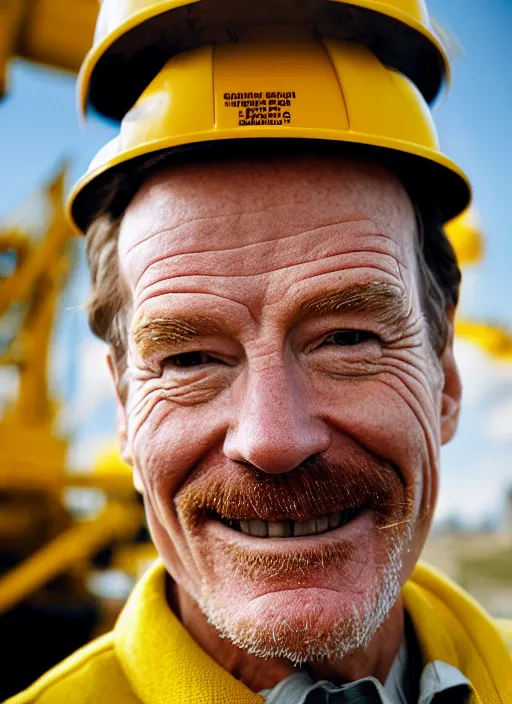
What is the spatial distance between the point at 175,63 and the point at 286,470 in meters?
1.09

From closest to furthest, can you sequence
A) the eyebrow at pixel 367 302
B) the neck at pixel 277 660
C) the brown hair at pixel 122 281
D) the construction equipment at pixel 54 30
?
1. the eyebrow at pixel 367 302
2. the neck at pixel 277 660
3. the brown hair at pixel 122 281
4. the construction equipment at pixel 54 30

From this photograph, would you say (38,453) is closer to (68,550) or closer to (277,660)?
(68,550)

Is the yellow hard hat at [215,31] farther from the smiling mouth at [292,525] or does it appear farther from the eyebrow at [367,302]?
the smiling mouth at [292,525]

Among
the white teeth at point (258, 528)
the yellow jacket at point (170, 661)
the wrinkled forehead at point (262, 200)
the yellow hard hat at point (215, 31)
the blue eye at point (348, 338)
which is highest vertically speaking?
the yellow hard hat at point (215, 31)

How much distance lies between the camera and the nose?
160 cm

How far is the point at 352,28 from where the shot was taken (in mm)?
1873

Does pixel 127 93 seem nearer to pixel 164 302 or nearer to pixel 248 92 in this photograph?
pixel 248 92

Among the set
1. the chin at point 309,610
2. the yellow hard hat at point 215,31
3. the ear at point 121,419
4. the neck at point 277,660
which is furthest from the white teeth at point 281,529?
the yellow hard hat at point 215,31

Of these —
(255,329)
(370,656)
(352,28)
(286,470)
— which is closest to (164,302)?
(255,329)

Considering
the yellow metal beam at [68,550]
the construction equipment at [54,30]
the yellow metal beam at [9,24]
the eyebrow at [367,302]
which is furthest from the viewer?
the yellow metal beam at [68,550]

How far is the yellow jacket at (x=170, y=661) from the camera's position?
178cm

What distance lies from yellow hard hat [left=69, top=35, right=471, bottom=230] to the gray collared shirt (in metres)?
1.29

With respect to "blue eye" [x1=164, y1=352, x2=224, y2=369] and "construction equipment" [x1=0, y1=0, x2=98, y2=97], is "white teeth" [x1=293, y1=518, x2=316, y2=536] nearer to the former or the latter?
"blue eye" [x1=164, y1=352, x2=224, y2=369]

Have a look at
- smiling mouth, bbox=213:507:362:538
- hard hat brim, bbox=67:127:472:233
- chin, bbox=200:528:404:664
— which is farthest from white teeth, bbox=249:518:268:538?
hard hat brim, bbox=67:127:472:233
